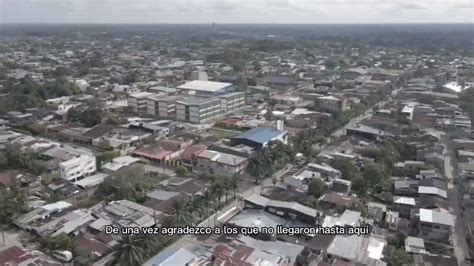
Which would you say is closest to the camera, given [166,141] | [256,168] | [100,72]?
[256,168]

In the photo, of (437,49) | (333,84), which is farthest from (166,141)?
(437,49)

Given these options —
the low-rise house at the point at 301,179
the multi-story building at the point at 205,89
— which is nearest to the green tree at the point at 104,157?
the low-rise house at the point at 301,179

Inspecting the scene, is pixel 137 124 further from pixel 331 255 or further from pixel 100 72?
pixel 100 72

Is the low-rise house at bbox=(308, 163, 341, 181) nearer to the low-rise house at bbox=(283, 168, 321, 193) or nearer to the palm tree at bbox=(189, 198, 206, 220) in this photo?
the low-rise house at bbox=(283, 168, 321, 193)

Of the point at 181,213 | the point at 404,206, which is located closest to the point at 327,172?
the point at 404,206

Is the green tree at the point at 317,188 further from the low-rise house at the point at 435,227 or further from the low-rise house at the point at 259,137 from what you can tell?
the low-rise house at the point at 259,137

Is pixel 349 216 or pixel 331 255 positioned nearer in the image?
pixel 331 255

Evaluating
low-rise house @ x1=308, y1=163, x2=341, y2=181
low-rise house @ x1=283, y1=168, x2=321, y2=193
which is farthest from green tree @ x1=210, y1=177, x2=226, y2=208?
low-rise house @ x1=308, y1=163, x2=341, y2=181
